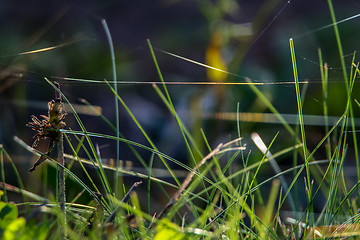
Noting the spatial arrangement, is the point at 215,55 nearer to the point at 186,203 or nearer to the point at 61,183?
the point at 186,203

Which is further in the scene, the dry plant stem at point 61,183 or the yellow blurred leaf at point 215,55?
the yellow blurred leaf at point 215,55

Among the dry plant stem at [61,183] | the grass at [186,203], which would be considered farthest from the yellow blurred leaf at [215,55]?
the dry plant stem at [61,183]

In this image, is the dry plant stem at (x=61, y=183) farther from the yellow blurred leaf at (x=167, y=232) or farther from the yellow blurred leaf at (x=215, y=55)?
the yellow blurred leaf at (x=215, y=55)

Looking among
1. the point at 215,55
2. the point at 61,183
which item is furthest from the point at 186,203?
the point at 215,55

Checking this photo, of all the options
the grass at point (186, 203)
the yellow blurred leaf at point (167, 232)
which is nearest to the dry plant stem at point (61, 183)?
the grass at point (186, 203)

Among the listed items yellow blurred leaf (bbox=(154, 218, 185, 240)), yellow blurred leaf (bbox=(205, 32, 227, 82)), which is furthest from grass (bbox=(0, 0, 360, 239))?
yellow blurred leaf (bbox=(205, 32, 227, 82))

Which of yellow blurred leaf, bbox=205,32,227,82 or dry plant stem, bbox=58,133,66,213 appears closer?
dry plant stem, bbox=58,133,66,213

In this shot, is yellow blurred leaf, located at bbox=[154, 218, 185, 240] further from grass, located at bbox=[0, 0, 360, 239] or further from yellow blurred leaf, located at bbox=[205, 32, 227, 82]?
yellow blurred leaf, located at bbox=[205, 32, 227, 82]

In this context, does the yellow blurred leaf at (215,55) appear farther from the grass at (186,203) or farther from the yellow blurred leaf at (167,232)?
the yellow blurred leaf at (167,232)

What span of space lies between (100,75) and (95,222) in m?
1.46

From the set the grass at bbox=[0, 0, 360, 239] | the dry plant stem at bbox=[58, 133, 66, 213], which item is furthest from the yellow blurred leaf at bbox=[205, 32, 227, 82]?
the dry plant stem at bbox=[58, 133, 66, 213]

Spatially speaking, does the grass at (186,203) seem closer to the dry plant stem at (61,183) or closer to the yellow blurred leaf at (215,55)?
the dry plant stem at (61,183)

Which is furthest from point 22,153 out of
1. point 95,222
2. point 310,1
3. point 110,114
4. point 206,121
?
point 310,1

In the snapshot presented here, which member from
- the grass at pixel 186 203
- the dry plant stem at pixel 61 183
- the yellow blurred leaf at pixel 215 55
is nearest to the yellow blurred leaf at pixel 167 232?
the grass at pixel 186 203
